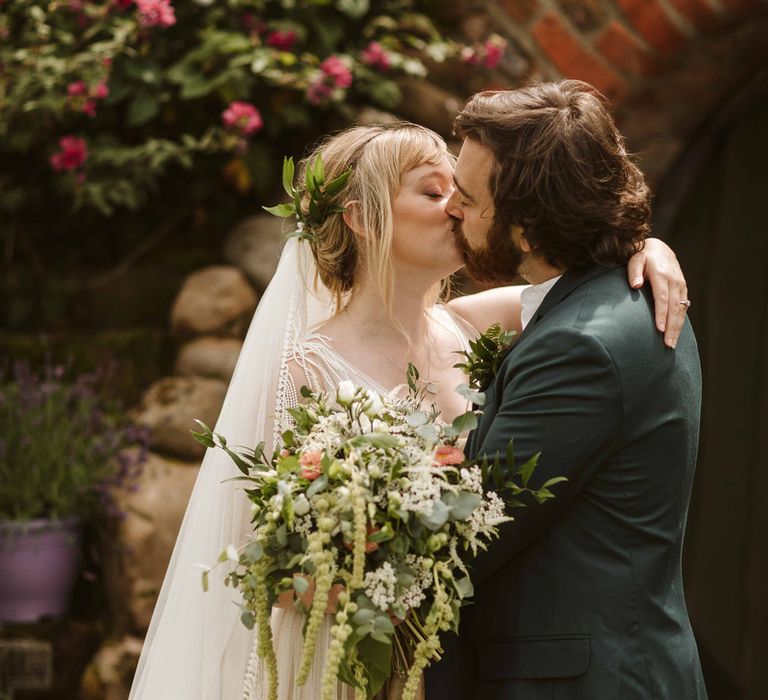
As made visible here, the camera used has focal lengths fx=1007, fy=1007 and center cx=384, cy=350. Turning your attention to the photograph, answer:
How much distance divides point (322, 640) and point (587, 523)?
0.65 metres

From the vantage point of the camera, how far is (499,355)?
208cm

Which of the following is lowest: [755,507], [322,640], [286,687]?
[755,507]

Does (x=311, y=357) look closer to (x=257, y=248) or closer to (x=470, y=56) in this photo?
(x=257, y=248)

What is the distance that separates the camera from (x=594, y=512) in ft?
5.90

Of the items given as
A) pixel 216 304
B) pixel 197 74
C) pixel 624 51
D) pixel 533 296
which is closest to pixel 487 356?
pixel 533 296

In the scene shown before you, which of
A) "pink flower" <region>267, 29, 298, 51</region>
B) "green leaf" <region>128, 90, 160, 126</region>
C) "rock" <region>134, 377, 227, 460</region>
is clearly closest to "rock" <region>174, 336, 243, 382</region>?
"rock" <region>134, 377, 227, 460</region>

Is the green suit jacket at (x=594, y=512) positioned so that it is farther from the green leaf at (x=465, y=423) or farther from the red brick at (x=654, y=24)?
the red brick at (x=654, y=24)

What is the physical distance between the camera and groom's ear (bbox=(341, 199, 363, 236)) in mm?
2354

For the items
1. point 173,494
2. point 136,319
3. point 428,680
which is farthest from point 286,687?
point 136,319

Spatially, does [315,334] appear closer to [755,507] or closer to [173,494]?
[173,494]

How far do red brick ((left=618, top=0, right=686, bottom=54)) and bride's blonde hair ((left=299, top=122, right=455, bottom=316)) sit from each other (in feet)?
4.09

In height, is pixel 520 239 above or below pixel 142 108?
above

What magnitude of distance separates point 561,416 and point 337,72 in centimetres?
215

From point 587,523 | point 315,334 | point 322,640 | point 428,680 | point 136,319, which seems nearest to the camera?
point 587,523
